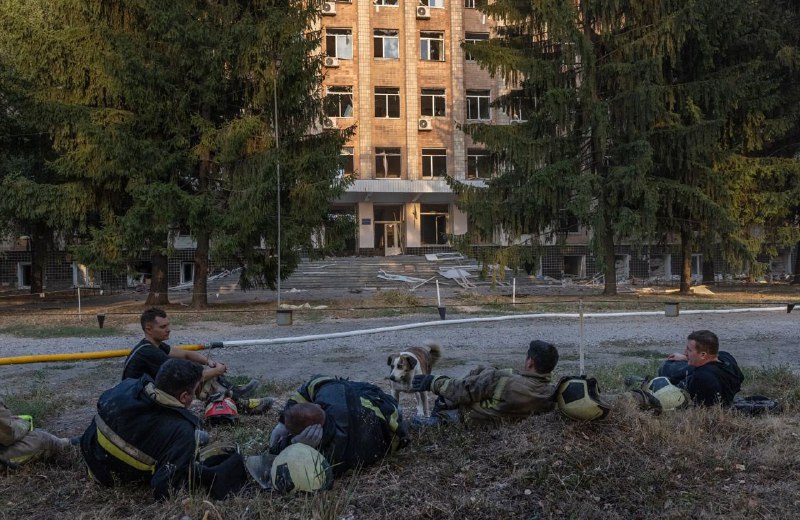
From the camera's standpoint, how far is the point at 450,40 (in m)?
38.8

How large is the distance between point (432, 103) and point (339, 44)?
6.80m

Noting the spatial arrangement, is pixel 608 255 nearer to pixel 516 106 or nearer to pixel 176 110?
pixel 516 106

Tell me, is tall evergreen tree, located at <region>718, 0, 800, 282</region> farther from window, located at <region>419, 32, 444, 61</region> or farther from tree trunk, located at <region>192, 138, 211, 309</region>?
window, located at <region>419, 32, 444, 61</region>

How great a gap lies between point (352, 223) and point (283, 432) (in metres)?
16.0

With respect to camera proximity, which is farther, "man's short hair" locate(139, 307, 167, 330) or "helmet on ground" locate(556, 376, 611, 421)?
"man's short hair" locate(139, 307, 167, 330)

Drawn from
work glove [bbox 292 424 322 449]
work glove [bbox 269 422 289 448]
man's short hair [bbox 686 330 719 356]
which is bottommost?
work glove [bbox 269 422 289 448]

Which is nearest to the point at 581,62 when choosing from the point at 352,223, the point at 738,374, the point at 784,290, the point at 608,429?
the point at 352,223

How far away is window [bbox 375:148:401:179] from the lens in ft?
126

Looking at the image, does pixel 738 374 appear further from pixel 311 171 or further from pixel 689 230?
pixel 689 230

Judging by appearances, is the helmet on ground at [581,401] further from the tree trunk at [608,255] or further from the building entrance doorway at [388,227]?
the building entrance doorway at [388,227]

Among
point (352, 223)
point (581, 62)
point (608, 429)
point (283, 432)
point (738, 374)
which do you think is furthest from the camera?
point (581, 62)

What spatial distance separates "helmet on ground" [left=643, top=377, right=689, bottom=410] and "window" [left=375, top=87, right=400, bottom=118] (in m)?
34.6

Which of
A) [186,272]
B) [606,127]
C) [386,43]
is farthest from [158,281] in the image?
[386,43]

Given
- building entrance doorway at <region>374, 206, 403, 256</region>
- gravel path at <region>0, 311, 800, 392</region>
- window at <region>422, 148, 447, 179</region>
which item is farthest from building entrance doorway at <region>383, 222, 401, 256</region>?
gravel path at <region>0, 311, 800, 392</region>
